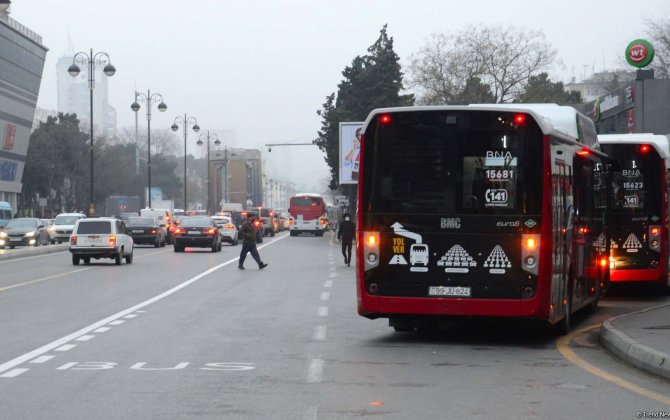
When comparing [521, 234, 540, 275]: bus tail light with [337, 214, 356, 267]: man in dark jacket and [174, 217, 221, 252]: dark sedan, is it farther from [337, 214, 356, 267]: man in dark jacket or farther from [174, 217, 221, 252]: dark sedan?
[174, 217, 221, 252]: dark sedan

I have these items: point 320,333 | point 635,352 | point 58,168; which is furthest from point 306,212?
point 635,352

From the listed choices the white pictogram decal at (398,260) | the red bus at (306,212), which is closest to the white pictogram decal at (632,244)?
the white pictogram decal at (398,260)

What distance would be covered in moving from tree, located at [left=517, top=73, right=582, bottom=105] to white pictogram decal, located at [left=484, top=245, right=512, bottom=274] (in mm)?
66249

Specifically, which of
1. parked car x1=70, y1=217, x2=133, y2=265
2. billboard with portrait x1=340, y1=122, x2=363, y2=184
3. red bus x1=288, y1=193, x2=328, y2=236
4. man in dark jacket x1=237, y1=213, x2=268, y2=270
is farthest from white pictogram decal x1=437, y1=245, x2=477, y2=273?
red bus x1=288, y1=193, x2=328, y2=236

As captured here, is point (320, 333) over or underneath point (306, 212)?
underneath

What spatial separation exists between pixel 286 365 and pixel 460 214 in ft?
10.8

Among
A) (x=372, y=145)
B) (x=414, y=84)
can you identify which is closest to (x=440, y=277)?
(x=372, y=145)

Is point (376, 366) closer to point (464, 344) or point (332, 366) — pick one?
point (332, 366)

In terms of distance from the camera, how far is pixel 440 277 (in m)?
14.4

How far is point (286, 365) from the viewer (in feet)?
40.0

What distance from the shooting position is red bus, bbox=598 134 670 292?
74.6 ft

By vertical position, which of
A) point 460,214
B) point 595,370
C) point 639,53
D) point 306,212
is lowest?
point 595,370

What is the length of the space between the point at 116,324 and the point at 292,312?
3.39m

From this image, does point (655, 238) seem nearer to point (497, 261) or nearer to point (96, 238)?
point (497, 261)
